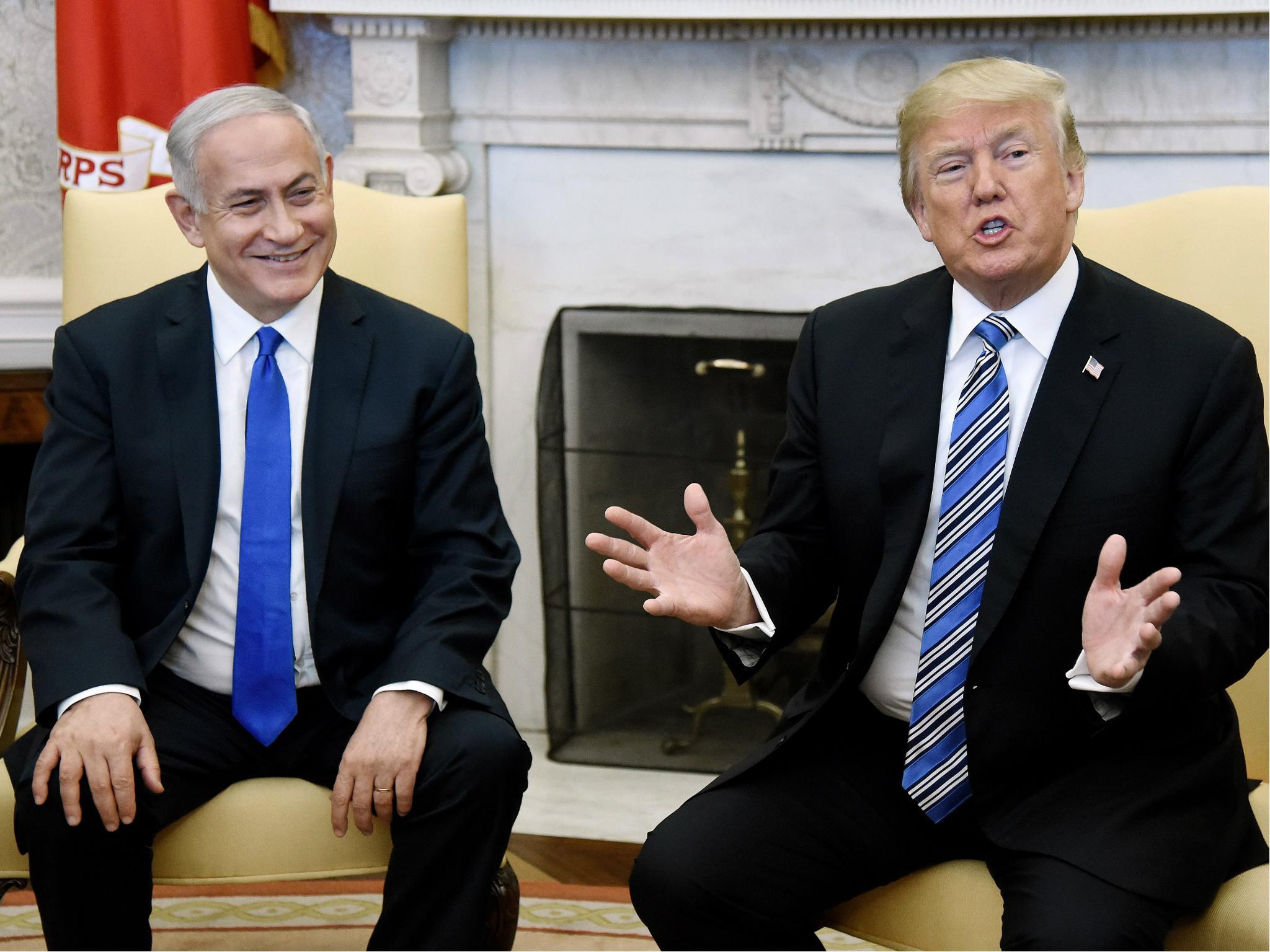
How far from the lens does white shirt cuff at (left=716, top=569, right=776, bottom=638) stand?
66.2 inches

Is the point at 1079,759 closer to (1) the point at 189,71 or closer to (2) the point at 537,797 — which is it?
(2) the point at 537,797

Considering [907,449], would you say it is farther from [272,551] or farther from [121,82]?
[121,82]

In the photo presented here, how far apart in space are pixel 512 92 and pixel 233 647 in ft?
5.15

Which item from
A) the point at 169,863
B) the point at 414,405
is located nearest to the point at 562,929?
the point at 169,863

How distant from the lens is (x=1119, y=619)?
4.82 ft

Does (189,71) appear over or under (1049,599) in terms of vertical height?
over

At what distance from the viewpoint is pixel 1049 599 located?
164 cm

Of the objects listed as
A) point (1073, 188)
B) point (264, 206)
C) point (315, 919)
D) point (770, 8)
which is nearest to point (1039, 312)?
point (1073, 188)

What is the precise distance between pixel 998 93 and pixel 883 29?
4.17ft

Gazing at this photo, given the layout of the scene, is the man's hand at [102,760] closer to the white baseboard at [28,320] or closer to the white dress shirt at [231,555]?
the white dress shirt at [231,555]

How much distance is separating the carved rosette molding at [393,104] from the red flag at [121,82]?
23 centimetres

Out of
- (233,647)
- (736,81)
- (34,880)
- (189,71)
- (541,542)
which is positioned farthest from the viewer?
(541,542)

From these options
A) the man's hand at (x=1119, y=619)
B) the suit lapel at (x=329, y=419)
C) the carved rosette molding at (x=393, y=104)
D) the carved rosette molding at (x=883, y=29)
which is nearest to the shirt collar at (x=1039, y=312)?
the man's hand at (x=1119, y=619)

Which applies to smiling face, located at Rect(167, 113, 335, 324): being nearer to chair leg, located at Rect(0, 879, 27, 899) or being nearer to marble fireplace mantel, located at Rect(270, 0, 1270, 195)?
chair leg, located at Rect(0, 879, 27, 899)
